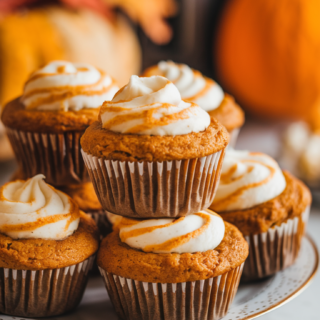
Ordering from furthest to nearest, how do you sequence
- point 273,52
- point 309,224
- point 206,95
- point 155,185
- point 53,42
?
point 273,52
point 53,42
point 309,224
point 206,95
point 155,185

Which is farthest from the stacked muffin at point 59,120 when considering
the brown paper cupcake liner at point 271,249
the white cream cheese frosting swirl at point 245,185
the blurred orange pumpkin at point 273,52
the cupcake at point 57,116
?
the blurred orange pumpkin at point 273,52

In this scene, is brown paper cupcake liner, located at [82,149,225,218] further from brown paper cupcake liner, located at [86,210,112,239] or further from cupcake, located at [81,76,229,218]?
brown paper cupcake liner, located at [86,210,112,239]

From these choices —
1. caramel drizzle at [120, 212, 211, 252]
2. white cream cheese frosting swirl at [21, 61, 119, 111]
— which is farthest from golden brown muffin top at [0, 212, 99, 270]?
white cream cheese frosting swirl at [21, 61, 119, 111]

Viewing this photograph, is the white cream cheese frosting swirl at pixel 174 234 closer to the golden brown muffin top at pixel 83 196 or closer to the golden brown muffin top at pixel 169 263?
the golden brown muffin top at pixel 169 263

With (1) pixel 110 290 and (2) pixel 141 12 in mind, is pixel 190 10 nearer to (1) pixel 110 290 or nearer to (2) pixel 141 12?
(2) pixel 141 12

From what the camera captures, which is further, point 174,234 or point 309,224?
point 309,224

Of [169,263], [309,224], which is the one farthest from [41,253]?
[309,224]

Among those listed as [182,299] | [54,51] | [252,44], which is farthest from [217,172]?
[252,44]

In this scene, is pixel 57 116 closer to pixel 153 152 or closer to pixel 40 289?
pixel 153 152
